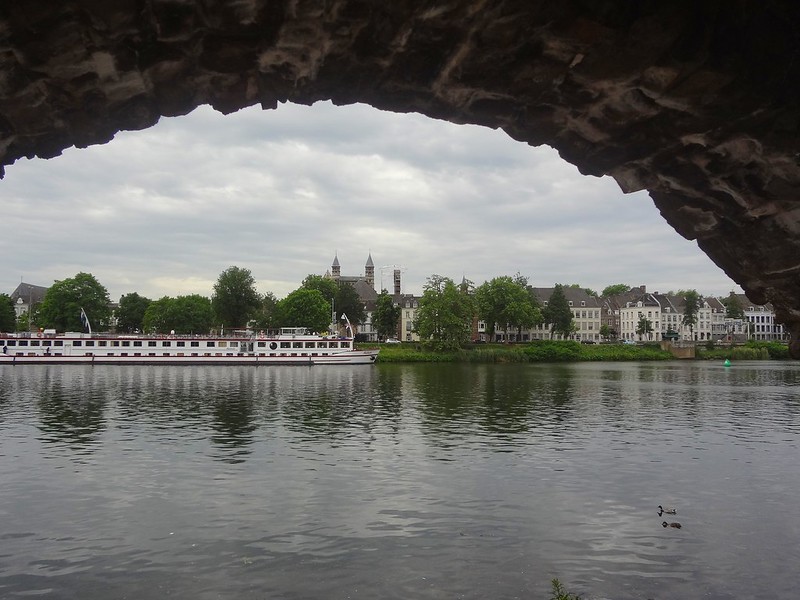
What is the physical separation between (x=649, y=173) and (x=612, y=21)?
346 cm

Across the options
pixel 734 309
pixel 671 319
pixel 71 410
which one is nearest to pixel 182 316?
pixel 71 410

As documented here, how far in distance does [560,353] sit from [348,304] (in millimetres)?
51354

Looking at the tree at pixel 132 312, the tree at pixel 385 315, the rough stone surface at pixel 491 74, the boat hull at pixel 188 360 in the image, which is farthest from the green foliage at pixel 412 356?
the rough stone surface at pixel 491 74

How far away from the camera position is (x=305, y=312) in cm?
12094

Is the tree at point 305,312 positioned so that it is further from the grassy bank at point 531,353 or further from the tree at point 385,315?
the tree at point 385,315

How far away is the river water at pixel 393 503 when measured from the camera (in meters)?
12.9

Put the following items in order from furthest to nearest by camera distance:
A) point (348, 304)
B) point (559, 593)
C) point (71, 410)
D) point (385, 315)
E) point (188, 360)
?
point (385, 315), point (348, 304), point (188, 360), point (71, 410), point (559, 593)

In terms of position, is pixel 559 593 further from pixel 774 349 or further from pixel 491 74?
pixel 774 349

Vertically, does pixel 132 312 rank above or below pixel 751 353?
above

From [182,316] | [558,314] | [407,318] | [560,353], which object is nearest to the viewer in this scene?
[560,353]

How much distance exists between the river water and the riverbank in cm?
6873

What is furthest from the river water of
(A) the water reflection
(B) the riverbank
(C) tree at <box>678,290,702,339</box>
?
(C) tree at <box>678,290,702,339</box>

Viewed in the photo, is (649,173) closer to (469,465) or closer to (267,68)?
(267,68)

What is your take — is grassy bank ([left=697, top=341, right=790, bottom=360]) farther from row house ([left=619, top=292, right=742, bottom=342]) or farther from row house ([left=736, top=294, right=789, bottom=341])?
row house ([left=736, top=294, right=789, bottom=341])
